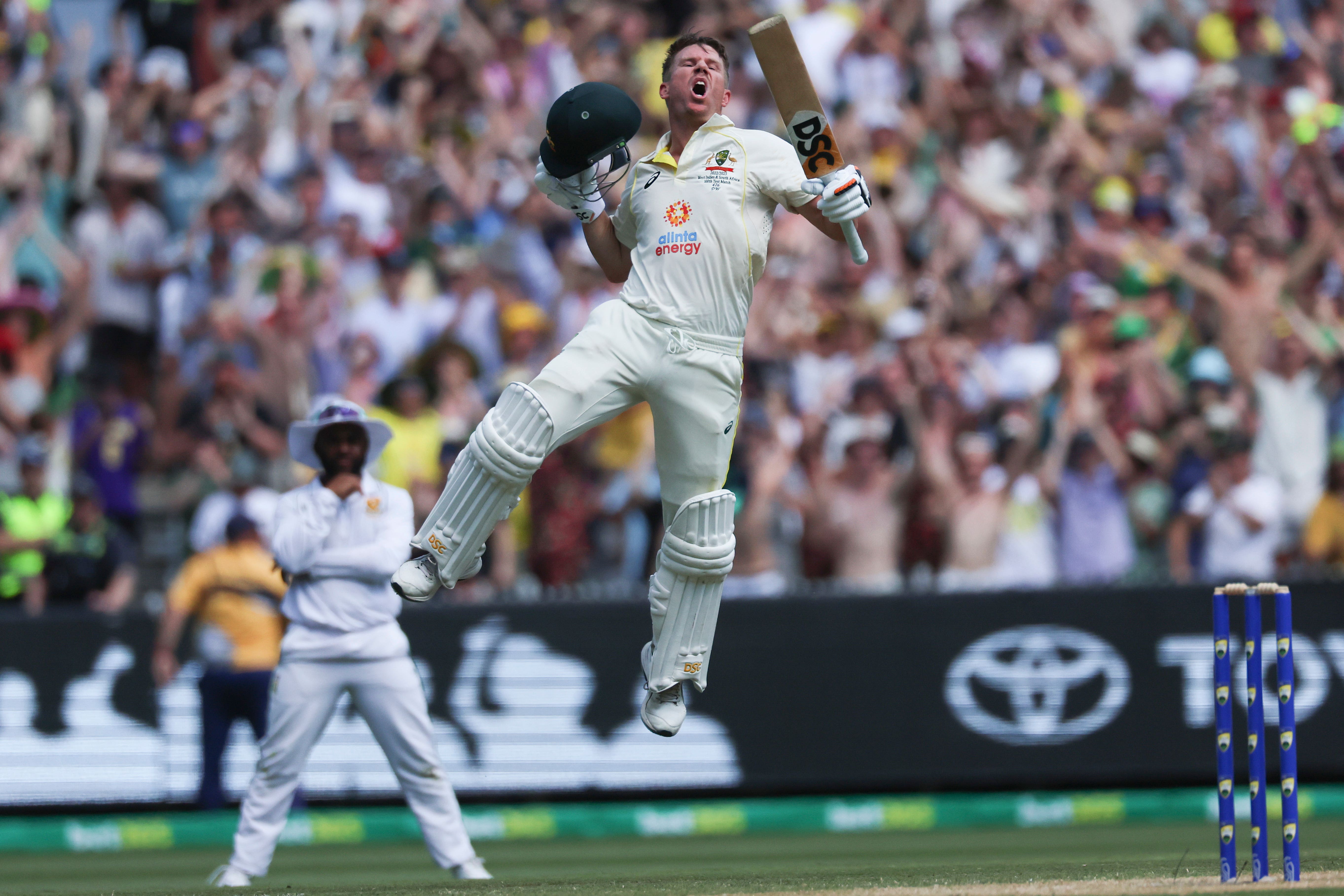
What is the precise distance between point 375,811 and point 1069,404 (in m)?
5.30

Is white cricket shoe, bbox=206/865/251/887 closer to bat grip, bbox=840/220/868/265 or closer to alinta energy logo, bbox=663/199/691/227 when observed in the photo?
alinta energy logo, bbox=663/199/691/227

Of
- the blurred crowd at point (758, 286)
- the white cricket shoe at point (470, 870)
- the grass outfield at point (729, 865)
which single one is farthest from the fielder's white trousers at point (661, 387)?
the blurred crowd at point (758, 286)

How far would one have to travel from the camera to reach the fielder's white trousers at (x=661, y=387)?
7.02 metres

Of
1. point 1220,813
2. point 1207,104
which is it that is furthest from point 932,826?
point 1207,104

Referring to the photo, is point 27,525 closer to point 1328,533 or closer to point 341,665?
point 341,665

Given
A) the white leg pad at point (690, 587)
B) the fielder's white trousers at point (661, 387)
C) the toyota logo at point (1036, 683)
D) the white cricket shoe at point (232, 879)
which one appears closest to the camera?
the fielder's white trousers at point (661, 387)

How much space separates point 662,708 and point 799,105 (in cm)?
Answer: 249

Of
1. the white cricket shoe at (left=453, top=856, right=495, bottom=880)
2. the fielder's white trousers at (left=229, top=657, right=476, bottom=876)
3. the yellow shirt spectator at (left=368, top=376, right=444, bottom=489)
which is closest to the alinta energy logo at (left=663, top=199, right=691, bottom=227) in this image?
the fielder's white trousers at (left=229, top=657, right=476, bottom=876)

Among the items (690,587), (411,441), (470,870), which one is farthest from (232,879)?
(411,441)

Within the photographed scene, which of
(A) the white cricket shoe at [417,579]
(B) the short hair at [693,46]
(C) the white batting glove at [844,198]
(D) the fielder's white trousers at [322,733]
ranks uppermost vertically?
(B) the short hair at [693,46]

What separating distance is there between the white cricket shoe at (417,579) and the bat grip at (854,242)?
199 cm

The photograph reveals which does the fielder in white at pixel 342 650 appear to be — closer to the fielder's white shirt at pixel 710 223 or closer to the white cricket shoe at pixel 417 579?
the white cricket shoe at pixel 417 579

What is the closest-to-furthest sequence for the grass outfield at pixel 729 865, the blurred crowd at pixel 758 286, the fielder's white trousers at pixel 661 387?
the fielder's white trousers at pixel 661 387 → the grass outfield at pixel 729 865 → the blurred crowd at pixel 758 286

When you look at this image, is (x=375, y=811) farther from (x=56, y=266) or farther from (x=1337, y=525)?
(x=1337, y=525)
